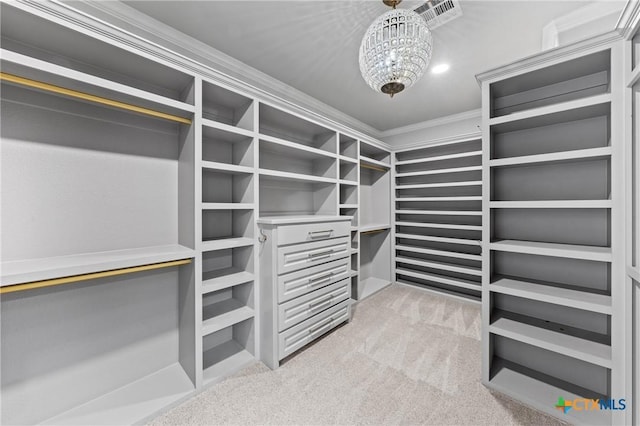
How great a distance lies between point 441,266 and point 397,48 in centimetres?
281

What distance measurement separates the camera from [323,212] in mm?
2865

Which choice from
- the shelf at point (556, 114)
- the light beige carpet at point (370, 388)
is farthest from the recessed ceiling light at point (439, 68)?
the light beige carpet at point (370, 388)

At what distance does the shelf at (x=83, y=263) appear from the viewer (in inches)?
42.3

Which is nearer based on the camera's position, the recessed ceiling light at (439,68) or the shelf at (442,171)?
the recessed ceiling light at (439,68)

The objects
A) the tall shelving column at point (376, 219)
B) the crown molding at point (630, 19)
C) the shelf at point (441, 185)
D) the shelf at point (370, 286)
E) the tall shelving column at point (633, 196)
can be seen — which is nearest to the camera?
the crown molding at point (630, 19)

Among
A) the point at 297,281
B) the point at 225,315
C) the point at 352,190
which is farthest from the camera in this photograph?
the point at 352,190

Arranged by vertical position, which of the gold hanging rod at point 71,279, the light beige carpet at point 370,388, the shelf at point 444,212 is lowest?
the light beige carpet at point 370,388

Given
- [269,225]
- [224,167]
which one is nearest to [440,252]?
[269,225]

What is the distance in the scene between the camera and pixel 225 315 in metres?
1.82

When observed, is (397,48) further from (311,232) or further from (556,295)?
(556,295)

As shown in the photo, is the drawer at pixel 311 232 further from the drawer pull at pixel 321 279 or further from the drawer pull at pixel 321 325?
the drawer pull at pixel 321 325

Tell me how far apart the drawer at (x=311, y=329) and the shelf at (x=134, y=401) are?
0.67 m

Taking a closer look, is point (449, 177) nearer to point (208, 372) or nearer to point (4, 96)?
point (208, 372)

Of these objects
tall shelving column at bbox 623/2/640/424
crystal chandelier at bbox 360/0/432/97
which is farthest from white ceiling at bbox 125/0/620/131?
tall shelving column at bbox 623/2/640/424
